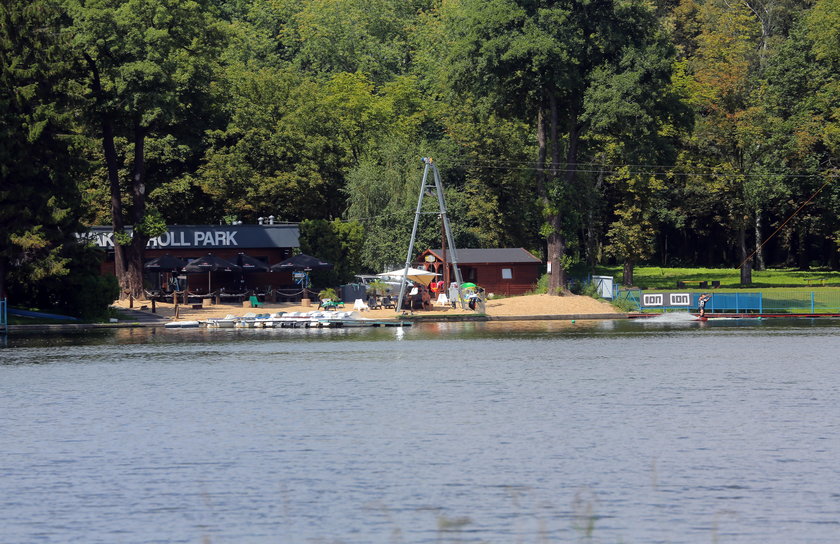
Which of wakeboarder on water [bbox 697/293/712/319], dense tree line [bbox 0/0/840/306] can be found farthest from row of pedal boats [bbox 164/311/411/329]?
wakeboarder on water [bbox 697/293/712/319]

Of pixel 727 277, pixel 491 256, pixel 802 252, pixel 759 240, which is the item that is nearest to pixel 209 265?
pixel 491 256

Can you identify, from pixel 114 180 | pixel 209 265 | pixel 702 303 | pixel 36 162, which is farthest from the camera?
pixel 114 180

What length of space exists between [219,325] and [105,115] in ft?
54.8

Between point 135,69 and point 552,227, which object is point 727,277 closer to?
point 552,227

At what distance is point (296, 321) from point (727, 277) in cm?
4755

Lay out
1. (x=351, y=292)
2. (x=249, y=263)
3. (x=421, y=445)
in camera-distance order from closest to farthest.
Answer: (x=421, y=445), (x=249, y=263), (x=351, y=292)

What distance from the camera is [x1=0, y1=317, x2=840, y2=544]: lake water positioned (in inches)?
868

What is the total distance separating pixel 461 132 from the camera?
9188cm

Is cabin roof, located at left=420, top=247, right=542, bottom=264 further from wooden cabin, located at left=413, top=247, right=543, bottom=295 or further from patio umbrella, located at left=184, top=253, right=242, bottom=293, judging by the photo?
patio umbrella, located at left=184, top=253, right=242, bottom=293

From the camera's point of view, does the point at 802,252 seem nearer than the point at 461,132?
No

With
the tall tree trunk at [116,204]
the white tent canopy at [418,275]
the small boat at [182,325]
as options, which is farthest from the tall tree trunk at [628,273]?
the small boat at [182,325]

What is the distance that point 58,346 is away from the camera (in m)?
56.3

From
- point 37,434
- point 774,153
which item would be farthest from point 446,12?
point 37,434

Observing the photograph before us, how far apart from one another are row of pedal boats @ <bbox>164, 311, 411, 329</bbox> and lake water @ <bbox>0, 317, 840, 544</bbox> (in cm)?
1072
